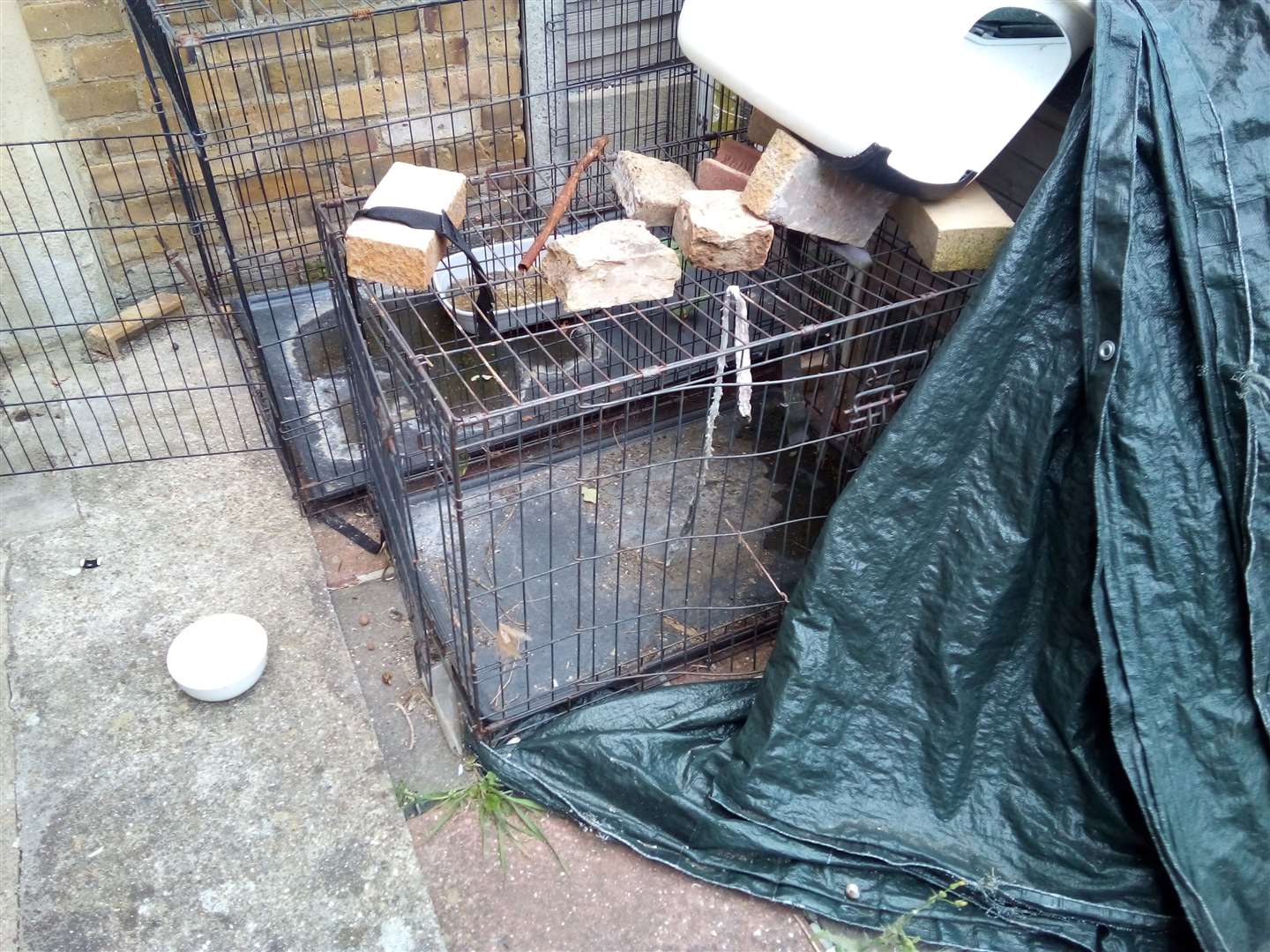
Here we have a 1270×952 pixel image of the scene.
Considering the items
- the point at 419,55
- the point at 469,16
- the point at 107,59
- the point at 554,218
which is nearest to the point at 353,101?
the point at 419,55

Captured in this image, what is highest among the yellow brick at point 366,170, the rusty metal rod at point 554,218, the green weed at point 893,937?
the rusty metal rod at point 554,218

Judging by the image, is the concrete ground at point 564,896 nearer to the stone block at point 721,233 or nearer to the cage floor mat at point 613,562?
the cage floor mat at point 613,562

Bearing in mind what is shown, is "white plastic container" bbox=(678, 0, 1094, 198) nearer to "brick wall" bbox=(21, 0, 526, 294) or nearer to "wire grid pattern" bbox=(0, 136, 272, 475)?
"brick wall" bbox=(21, 0, 526, 294)

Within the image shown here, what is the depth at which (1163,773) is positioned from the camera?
164 cm

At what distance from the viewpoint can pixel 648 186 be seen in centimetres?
211

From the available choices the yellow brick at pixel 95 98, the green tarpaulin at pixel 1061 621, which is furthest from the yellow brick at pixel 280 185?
the green tarpaulin at pixel 1061 621

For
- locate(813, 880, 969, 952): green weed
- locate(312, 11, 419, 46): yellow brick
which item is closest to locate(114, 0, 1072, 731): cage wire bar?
locate(312, 11, 419, 46): yellow brick

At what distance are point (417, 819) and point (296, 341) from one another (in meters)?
1.61

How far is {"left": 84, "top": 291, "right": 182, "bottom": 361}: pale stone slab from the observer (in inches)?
126

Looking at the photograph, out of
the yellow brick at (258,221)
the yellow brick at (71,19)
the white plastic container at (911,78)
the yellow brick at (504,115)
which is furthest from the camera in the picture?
the yellow brick at (504,115)

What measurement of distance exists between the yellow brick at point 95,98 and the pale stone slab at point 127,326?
1.98 feet

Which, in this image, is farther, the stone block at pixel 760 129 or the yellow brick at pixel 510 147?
the yellow brick at pixel 510 147

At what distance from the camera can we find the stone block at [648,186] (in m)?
2.08

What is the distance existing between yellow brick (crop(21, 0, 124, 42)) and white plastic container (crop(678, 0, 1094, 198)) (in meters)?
2.19
